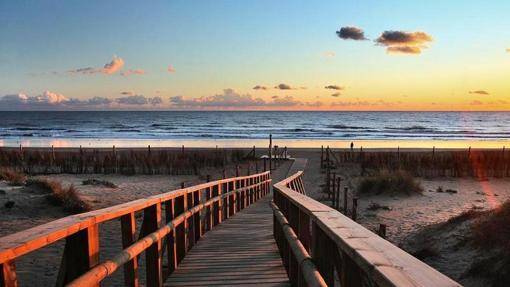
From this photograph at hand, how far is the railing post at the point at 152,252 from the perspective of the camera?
14.6ft

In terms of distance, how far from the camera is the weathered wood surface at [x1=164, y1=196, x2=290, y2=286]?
4.83 meters

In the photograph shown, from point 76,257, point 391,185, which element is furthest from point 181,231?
point 391,185

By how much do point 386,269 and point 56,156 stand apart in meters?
31.1

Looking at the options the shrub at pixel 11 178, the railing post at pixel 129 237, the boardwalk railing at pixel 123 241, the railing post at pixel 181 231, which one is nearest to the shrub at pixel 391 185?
the shrub at pixel 11 178

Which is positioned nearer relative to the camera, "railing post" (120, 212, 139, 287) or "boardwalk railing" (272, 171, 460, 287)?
"boardwalk railing" (272, 171, 460, 287)

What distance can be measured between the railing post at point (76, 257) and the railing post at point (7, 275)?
0.61 metres

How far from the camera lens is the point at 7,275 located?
7.02 ft

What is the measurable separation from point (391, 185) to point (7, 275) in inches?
775

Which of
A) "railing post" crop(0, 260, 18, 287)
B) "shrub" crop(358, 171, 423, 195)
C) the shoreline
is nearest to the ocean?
the shoreline

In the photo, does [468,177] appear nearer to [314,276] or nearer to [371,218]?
[371,218]

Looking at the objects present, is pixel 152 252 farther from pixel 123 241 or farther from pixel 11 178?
pixel 11 178

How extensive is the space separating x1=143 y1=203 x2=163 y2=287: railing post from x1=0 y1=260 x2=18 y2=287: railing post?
2.28 metres

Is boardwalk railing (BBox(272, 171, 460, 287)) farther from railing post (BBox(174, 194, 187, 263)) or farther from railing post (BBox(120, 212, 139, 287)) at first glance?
railing post (BBox(174, 194, 187, 263))

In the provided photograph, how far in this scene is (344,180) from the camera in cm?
2569
